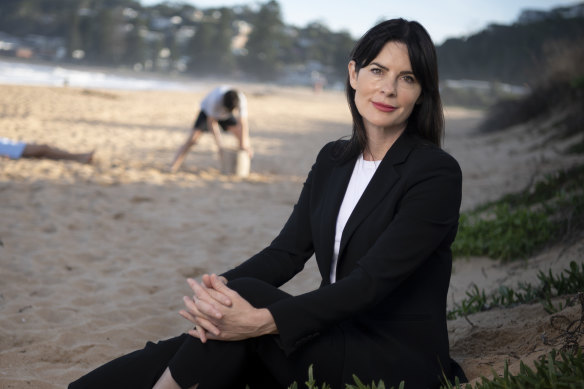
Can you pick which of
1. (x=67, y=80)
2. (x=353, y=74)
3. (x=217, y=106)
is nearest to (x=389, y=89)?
(x=353, y=74)

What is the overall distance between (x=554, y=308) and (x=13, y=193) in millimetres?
5505

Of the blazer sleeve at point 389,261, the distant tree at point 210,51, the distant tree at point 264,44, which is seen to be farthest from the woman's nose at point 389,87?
the distant tree at point 210,51

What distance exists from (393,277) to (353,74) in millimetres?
844

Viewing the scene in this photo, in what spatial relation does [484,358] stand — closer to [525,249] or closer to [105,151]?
[525,249]

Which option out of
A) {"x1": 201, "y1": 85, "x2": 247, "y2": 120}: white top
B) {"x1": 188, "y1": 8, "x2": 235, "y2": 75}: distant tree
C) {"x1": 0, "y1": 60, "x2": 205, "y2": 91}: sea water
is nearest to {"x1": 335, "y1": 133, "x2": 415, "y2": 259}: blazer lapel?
{"x1": 201, "y1": 85, "x2": 247, "y2": 120}: white top

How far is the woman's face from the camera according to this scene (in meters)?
1.97

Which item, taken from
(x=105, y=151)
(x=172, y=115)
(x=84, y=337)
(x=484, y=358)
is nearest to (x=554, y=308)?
(x=484, y=358)

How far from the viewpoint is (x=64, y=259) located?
14.3ft

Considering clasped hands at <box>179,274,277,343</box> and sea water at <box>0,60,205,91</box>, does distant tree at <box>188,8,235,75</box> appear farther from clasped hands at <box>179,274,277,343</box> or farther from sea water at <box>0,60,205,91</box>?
clasped hands at <box>179,274,277,343</box>

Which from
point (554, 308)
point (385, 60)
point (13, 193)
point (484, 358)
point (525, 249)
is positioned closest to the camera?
point (385, 60)

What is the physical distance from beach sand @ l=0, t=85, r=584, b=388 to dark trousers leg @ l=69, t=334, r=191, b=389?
824 mm

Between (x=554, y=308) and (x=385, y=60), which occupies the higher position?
(x=385, y=60)

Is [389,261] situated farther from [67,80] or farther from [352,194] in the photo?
[67,80]

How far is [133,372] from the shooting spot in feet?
6.14
